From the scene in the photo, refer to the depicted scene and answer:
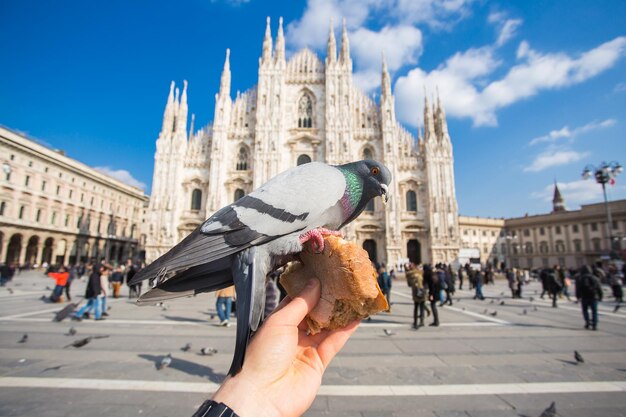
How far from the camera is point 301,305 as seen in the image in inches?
53.0

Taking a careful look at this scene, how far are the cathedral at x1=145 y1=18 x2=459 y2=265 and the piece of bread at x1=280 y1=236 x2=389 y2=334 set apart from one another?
21920mm

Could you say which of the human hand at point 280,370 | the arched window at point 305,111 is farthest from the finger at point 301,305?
the arched window at point 305,111

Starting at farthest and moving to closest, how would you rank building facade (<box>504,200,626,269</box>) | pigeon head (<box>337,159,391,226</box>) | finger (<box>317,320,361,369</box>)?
building facade (<box>504,200,626,269</box>) < pigeon head (<box>337,159,391,226</box>) < finger (<box>317,320,361,369</box>)

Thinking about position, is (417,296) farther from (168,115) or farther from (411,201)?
(168,115)

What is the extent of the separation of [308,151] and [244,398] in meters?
25.7

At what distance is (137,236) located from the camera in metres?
42.8

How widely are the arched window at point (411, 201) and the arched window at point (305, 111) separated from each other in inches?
423

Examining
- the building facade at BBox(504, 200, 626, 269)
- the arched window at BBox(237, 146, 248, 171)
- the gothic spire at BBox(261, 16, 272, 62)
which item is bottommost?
the building facade at BBox(504, 200, 626, 269)

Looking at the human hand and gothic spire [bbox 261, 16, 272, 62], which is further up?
gothic spire [bbox 261, 16, 272, 62]

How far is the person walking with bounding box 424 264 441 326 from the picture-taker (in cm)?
644

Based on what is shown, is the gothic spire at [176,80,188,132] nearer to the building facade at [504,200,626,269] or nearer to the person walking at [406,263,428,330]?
the person walking at [406,263,428,330]

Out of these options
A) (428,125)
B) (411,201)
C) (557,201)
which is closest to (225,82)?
(428,125)

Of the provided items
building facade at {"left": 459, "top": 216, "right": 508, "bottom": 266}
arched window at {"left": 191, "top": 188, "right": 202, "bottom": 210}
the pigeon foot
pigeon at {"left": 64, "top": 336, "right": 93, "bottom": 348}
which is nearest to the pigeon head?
the pigeon foot

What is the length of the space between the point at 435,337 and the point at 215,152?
2348 cm
